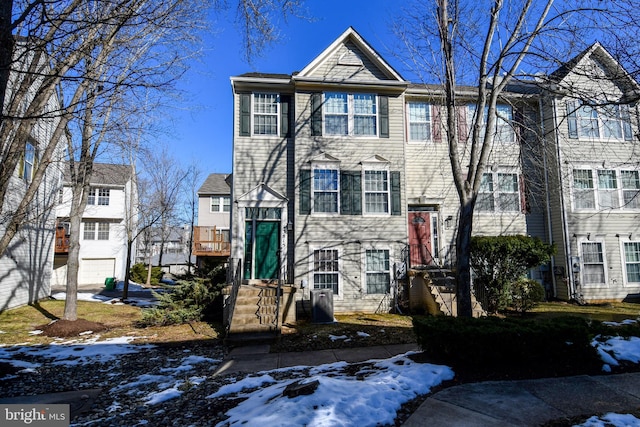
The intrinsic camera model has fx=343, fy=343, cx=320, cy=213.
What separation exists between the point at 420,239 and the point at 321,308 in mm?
4966

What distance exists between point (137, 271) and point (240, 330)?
79.6ft

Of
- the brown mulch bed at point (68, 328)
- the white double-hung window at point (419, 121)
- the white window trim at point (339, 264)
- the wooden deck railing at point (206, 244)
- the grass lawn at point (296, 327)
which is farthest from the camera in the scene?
the wooden deck railing at point (206, 244)

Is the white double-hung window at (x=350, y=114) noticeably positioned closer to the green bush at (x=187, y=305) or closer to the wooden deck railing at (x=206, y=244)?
the green bush at (x=187, y=305)

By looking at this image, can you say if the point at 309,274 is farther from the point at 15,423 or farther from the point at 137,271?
the point at 137,271

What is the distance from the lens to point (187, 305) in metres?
10.5

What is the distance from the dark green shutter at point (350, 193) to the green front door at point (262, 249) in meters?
2.45

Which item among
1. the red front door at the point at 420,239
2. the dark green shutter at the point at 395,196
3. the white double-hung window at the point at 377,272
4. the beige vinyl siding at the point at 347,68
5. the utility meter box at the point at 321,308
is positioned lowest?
the utility meter box at the point at 321,308

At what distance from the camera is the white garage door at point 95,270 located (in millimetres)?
25484

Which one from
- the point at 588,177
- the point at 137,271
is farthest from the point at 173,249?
the point at 588,177

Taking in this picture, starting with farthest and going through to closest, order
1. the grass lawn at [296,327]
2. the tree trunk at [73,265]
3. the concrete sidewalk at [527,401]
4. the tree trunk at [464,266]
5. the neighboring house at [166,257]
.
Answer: the neighboring house at [166,257], the tree trunk at [73,265], the grass lawn at [296,327], the tree trunk at [464,266], the concrete sidewalk at [527,401]

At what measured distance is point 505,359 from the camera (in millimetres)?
4750

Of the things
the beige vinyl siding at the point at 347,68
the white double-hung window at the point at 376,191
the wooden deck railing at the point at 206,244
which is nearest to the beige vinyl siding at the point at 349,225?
the white double-hung window at the point at 376,191

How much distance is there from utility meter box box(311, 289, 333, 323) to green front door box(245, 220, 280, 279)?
211cm

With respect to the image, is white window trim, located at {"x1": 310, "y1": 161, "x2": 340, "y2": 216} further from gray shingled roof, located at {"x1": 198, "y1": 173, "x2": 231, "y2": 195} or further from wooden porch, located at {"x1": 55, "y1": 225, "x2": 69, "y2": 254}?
wooden porch, located at {"x1": 55, "y1": 225, "x2": 69, "y2": 254}
